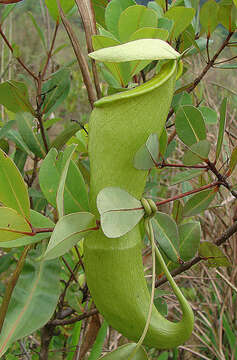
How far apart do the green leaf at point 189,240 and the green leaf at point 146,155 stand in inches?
8.1

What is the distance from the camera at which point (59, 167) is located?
1.23 ft

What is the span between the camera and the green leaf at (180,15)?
1.50 ft

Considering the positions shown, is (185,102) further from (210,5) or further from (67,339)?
(67,339)

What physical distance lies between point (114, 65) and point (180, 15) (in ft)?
0.42

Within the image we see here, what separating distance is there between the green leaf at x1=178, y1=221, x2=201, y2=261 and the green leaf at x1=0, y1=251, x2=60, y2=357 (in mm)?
183

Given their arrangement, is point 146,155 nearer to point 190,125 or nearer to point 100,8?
point 190,125

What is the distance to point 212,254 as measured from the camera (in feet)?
1.63

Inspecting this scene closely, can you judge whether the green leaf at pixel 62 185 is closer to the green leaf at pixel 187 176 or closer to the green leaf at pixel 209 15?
the green leaf at pixel 187 176

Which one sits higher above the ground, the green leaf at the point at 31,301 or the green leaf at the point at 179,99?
the green leaf at the point at 179,99

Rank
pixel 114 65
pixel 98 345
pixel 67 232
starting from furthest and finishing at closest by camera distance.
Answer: pixel 98 345 → pixel 114 65 → pixel 67 232

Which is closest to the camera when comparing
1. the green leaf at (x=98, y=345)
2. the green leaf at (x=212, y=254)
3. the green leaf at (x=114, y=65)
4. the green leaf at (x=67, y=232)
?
the green leaf at (x=67, y=232)

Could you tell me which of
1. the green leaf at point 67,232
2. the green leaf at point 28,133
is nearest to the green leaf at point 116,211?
the green leaf at point 67,232

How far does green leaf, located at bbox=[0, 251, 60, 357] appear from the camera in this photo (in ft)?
1.18

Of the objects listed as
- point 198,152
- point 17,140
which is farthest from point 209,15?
point 17,140
